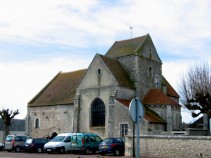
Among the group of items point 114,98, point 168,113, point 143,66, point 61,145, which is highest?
point 143,66

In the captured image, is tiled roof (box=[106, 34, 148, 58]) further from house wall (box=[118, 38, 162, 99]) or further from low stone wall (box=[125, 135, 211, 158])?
low stone wall (box=[125, 135, 211, 158])

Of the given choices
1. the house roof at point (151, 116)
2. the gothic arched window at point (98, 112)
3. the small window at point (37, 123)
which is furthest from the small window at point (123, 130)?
the small window at point (37, 123)

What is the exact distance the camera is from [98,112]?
37219 millimetres

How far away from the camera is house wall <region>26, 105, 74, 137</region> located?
40969 mm

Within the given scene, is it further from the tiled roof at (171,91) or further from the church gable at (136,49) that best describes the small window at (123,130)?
the tiled roof at (171,91)

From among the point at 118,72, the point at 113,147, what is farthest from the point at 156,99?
the point at 113,147

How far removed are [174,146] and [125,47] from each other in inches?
834

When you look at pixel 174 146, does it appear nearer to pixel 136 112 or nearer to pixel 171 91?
pixel 136 112

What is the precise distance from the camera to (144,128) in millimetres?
32688

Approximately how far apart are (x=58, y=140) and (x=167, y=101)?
13.8 m

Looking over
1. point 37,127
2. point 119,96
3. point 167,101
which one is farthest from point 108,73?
point 37,127

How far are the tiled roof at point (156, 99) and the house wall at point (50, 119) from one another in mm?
9110

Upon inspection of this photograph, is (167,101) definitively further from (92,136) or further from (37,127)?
(37,127)

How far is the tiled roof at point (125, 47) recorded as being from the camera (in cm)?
3953
